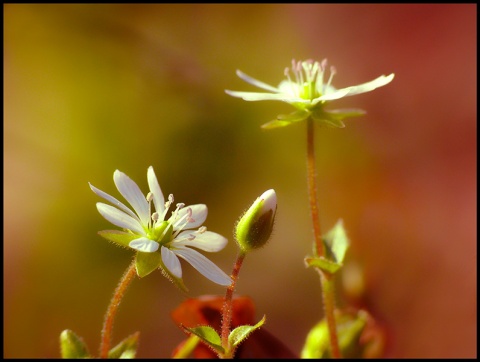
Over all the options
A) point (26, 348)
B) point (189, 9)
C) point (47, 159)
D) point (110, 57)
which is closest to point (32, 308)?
Answer: point (26, 348)

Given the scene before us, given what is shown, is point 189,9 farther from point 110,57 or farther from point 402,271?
point 402,271

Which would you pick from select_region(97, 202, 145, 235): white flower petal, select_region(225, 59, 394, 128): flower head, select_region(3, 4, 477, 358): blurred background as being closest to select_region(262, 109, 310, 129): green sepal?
select_region(225, 59, 394, 128): flower head

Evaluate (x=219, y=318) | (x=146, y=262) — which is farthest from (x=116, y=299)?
(x=219, y=318)

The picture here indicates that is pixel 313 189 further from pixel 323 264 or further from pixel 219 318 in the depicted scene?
pixel 219 318

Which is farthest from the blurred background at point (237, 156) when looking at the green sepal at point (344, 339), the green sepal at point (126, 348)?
the green sepal at point (126, 348)

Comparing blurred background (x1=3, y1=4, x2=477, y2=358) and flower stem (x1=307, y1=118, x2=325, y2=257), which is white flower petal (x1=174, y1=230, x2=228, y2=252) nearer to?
flower stem (x1=307, y1=118, x2=325, y2=257)
